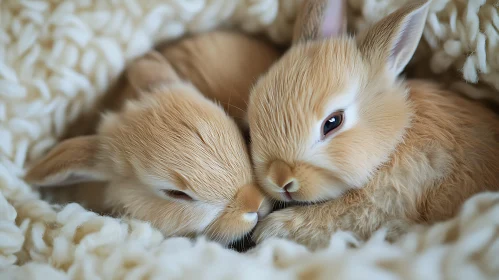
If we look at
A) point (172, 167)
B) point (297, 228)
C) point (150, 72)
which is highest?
point (150, 72)

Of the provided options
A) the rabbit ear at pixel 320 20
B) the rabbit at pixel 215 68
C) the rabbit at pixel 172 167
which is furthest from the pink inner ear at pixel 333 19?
the rabbit at pixel 172 167

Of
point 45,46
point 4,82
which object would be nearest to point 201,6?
point 45,46

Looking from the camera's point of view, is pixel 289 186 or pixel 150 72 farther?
pixel 150 72

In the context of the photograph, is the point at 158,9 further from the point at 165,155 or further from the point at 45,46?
the point at 165,155

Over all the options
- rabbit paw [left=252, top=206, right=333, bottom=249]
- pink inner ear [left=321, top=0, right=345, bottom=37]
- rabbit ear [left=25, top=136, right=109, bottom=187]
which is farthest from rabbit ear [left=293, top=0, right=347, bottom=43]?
rabbit ear [left=25, top=136, right=109, bottom=187]

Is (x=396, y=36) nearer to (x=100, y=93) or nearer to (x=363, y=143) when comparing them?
(x=363, y=143)

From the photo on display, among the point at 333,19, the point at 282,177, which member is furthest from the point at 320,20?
the point at 282,177

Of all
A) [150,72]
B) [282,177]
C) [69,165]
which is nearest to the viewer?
[282,177]

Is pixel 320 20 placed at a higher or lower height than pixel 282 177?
higher
